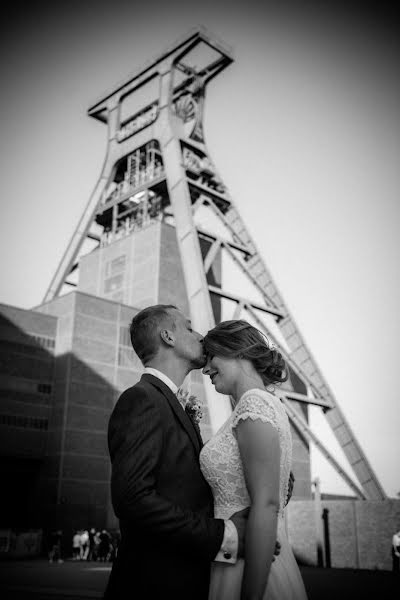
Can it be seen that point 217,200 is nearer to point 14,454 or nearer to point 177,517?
Result: point 14,454

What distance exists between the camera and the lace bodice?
7.89 ft

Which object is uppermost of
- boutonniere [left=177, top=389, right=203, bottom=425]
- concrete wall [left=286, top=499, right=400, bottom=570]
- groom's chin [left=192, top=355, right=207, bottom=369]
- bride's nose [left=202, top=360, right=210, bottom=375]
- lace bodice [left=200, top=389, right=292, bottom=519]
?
groom's chin [left=192, top=355, right=207, bottom=369]

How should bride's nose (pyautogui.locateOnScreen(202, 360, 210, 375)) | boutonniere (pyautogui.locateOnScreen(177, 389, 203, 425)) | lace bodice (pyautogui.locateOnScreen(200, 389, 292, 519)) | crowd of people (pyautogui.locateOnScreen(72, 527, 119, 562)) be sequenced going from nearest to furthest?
lace bodice (pyautogui.locateOnScreen(200, 389, 292, 519)) → bride's nose (pyautogui.locateOnScreen(202, 360, 210, 375)) → boutonniere (pyautogui.locateOnScreen(177, 389, 203, 425)) → crowd of people (pyautogui.locateOnScreen(72, 527, 119, 562))

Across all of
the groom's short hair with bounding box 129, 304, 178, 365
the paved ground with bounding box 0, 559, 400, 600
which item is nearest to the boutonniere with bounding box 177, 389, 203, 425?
the groom's short hair with bounding box 129, 304, 178, 365

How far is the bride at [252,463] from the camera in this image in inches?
86.4

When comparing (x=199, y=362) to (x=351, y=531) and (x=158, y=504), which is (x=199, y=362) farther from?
(x=351, y=531)

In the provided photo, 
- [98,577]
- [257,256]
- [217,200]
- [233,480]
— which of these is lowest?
[98,577]

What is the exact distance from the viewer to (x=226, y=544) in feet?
7.48

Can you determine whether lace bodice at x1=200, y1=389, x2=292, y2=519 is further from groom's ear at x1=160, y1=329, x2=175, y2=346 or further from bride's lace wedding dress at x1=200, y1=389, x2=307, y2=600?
groom's ear at x1=160, y1=329, x2=175, y2=346

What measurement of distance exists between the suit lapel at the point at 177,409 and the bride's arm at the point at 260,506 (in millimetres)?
406

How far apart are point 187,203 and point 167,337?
18.9 m

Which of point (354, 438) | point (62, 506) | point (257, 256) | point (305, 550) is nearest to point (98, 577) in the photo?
point (305, 550)

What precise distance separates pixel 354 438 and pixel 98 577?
1030cm

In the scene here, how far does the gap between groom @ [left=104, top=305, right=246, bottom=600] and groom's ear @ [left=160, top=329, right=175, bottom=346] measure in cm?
20
